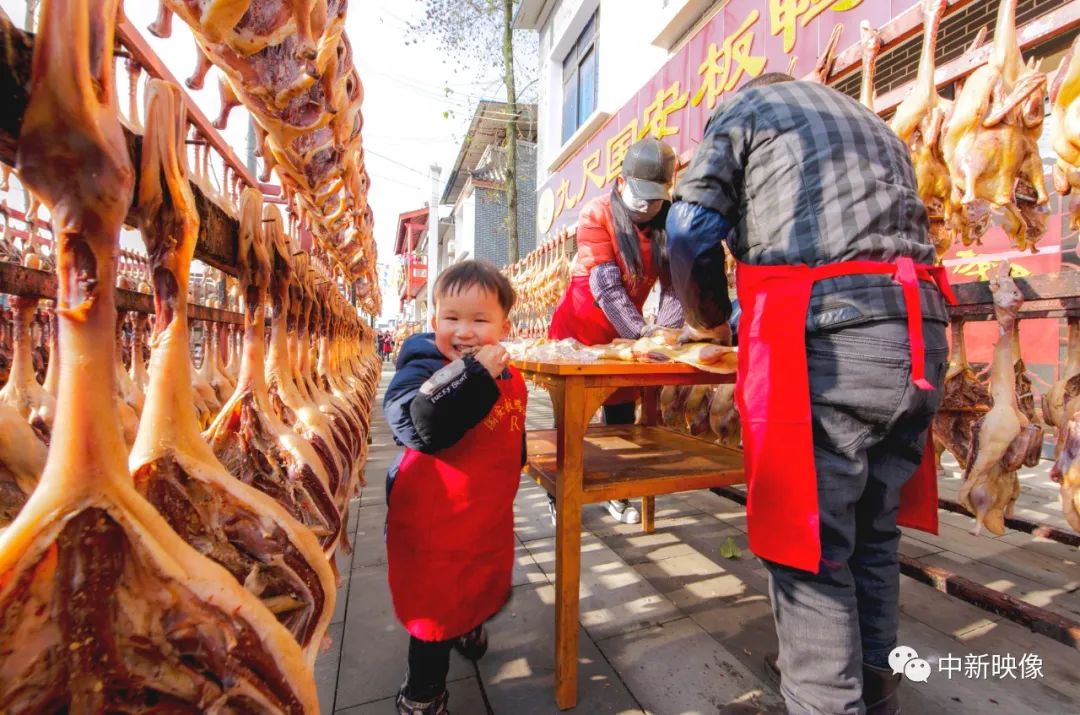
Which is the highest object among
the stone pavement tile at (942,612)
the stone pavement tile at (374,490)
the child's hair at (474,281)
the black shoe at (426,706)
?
the child's hair at (474,281)

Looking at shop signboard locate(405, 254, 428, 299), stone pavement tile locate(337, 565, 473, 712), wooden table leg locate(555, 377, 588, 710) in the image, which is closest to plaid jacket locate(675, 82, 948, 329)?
wooden table leg locate(555, 377, 588, 710)

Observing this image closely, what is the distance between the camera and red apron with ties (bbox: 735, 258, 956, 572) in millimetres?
1404

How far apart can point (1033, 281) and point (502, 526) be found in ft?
7.58

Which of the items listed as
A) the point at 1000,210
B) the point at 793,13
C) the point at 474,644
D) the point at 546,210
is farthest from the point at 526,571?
the point at 546,210

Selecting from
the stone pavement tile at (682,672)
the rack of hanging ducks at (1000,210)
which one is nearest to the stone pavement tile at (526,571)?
the stone pavement tile at (682,672)

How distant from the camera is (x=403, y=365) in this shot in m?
1.67

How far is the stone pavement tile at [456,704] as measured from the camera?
5.86 ft

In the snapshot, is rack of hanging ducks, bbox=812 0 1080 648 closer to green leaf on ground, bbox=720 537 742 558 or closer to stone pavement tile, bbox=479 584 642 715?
green leaf on ground, bbox=720 537 742 558

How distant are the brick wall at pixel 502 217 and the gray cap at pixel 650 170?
49.1 feet

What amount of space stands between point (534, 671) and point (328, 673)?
2.71 ft

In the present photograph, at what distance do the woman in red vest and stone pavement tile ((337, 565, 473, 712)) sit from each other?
4.75ft

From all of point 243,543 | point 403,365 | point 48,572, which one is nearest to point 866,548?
point 403,365

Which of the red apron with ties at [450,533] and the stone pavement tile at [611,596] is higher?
the red apron with ties at [450,533]

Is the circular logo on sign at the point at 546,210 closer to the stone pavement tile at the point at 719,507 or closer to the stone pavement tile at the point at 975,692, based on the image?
the stone pavement tile at the point at 719,507
